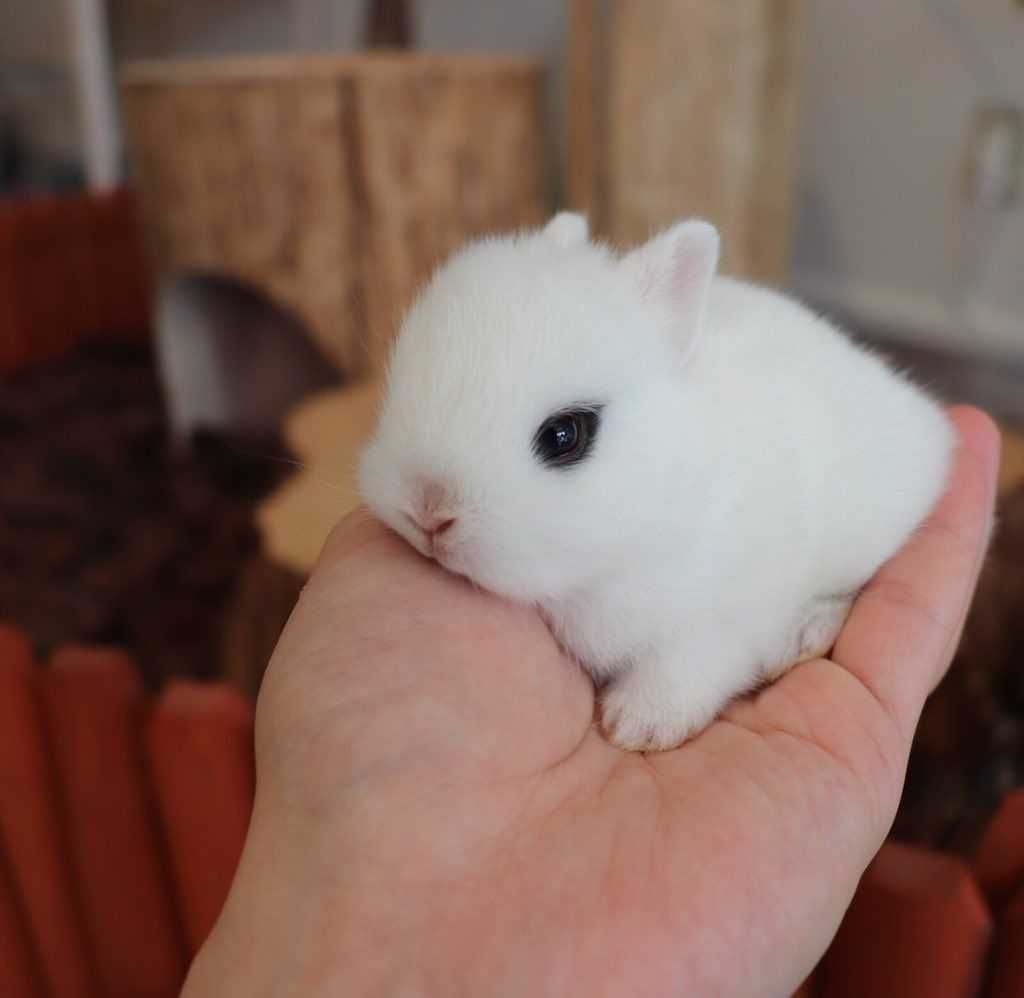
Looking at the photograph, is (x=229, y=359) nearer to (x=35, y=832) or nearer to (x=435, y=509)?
(x=35, y=832)

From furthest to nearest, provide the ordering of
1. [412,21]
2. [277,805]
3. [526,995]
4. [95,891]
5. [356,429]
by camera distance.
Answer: [412,21]
[356,429]
[95,891]
[277,805]
[526,995]

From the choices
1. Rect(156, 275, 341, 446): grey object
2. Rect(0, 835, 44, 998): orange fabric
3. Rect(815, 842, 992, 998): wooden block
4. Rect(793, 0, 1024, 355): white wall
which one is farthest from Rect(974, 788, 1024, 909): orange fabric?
Rect(156, 275, 341, 446): grey object

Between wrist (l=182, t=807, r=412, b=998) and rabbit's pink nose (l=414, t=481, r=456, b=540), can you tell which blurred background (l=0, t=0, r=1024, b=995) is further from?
rabbit's pink nose (l=414, t=481, r=456, b=540)

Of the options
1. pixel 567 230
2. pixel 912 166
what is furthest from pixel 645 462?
pixel 912 166

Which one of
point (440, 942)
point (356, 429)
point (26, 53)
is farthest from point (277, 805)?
point (26, 53)

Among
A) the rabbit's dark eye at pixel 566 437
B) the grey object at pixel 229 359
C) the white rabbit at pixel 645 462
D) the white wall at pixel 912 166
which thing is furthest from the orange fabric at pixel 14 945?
the white wall at pixel 912 166

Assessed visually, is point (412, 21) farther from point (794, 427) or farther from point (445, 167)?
point (794, 427)

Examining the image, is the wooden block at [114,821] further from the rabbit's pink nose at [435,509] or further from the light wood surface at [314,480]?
the rabbit's pink nose at [435,509]
